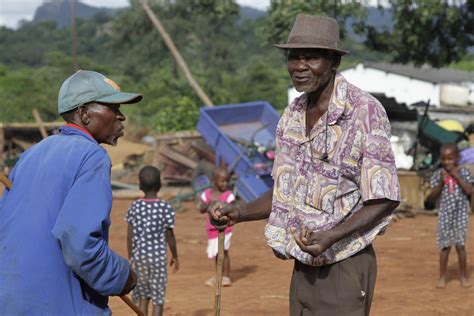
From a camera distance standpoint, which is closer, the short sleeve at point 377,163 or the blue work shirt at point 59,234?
the blue work shirt at point 59,234

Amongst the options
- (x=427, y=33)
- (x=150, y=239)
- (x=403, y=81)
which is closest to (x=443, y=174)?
(x=150, y=239)

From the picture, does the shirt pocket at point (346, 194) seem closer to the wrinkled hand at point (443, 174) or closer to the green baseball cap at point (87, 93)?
the green baseball cap at point (87, 93)

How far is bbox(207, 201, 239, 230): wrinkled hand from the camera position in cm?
444

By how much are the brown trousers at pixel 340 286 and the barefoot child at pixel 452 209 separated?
482 cm

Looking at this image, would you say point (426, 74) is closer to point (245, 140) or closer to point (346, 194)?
point (245, 140)

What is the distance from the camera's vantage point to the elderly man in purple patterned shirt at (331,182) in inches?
159

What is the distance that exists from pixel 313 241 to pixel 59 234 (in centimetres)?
107

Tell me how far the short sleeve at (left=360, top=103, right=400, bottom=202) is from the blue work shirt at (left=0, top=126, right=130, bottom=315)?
112 centimetres

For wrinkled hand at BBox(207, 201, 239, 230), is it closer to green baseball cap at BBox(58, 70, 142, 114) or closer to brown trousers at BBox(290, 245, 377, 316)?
brown trousers at BBox(290, 245, 377, 316)

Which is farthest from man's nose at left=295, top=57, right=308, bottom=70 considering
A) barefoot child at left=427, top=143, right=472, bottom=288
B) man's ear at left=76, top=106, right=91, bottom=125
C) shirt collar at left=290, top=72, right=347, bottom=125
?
barefoot child at left=427, top=143, right=472, bottom=288

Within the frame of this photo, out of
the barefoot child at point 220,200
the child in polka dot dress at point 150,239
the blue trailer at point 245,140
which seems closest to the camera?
the child in polka dot dress at point 150,239

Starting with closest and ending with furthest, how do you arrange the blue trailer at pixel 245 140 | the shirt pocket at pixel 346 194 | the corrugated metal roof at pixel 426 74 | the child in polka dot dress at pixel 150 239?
the shirt pocket at pixel 346 194 → the child in polka dot dress at pixel 150 239 → the blue trailer at pixel 245 140 → the corrugated metal roof at pixel 426 74

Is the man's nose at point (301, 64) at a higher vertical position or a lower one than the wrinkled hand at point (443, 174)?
higher

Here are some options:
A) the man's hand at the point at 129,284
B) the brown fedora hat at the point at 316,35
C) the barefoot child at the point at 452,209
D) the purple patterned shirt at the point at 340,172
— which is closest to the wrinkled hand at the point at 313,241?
the purple patterned shirt at the point at 340,172
